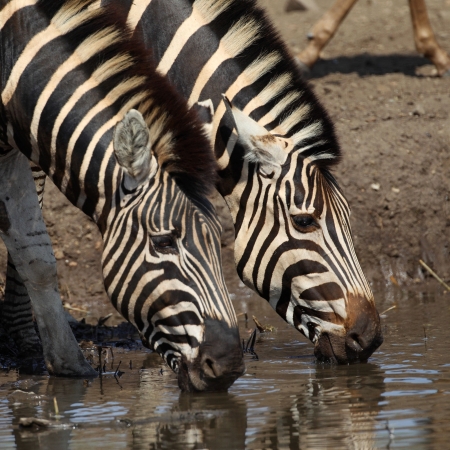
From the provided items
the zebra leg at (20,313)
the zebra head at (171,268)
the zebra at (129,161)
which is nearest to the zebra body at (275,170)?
the zebra at (129,161)

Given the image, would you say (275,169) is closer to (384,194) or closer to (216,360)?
(216,360)

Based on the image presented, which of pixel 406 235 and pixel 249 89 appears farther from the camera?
pixel 406 235

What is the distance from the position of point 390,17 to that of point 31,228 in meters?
11.3

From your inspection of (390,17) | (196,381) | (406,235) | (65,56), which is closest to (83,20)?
A: (65,56)

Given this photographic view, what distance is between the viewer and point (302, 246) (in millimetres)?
5918

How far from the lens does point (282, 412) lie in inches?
183

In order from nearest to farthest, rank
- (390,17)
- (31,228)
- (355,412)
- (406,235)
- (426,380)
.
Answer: (355,412), (426,380), (31,228), (406,235), (390,17)

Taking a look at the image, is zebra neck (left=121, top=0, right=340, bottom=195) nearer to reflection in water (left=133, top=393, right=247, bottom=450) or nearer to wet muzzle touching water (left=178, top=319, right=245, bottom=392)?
wet muzzle touching water (left=178, top=319, right=245, bottom=392)

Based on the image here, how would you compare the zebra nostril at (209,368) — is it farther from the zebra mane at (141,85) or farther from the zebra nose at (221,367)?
the zebra mane at (141,85)

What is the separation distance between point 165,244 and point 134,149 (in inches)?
20.6

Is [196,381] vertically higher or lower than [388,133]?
lower

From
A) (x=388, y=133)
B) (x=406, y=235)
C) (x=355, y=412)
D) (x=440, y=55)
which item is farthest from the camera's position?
(x=440, y=55)

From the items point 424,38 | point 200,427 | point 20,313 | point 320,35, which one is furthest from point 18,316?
point 424,38

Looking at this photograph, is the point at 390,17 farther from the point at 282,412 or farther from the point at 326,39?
the point at 282,412
